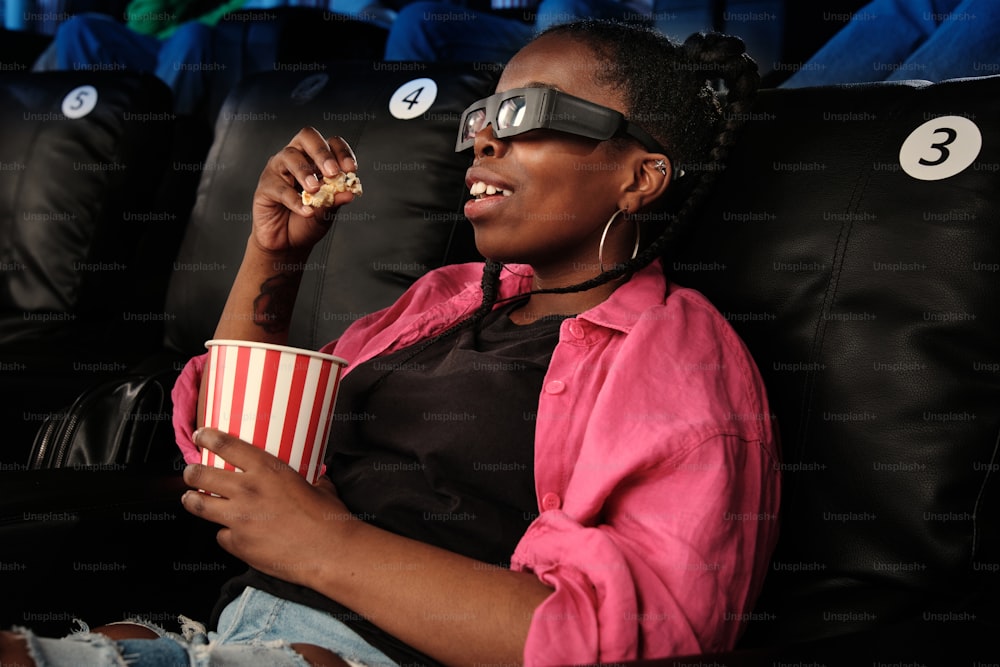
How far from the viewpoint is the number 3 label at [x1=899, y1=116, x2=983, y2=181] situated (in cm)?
105

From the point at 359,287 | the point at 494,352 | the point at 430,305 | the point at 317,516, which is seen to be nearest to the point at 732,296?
the point at 494,352

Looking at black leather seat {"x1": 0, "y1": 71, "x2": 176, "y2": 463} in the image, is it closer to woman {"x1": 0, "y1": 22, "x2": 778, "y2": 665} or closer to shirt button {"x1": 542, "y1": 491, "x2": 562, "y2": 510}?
woman {"x1": 0, "y1": 22, "x2": 778, "y2": 665}

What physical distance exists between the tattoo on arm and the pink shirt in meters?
0.46

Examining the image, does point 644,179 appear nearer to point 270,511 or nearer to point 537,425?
point 537,425

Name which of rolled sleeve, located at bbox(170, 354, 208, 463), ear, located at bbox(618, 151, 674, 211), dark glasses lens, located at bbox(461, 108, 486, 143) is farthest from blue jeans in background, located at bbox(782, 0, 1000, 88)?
rolled sleeve, located at bbox(170, 354, 208, 463)

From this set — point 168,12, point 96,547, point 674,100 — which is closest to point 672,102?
point 674,100

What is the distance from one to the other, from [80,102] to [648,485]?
1.84 metres

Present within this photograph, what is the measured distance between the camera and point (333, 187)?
1.18 m

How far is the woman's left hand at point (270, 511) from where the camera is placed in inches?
36.5

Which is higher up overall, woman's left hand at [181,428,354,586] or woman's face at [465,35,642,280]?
woman's face at [465,35,642,280]

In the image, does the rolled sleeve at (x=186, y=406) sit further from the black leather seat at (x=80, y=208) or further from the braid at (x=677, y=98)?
the black leather seat at (x=80, y=208)

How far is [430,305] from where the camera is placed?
4.38ft

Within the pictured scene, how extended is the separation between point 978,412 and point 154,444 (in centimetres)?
109

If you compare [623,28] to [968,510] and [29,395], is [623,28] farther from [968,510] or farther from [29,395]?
[29,395]
